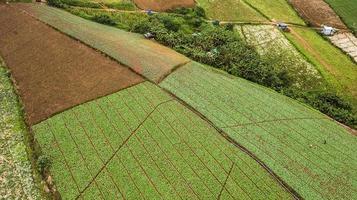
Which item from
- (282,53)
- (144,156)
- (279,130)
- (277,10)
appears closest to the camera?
(144,156)

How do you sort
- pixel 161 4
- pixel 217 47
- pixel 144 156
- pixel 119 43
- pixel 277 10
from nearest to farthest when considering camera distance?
pixel 144 156, pixel 119 43, pixel 217 47, pixel 161 4, pixel 277 10

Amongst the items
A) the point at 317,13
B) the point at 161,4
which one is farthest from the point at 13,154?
the point at 317,13

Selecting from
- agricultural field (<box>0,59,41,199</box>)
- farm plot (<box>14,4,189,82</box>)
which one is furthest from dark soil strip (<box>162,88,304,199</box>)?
agricultural field (<box>0,59,41,199</box>)

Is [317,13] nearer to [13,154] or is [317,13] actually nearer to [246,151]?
[246,151]

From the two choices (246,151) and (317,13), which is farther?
(317,13)

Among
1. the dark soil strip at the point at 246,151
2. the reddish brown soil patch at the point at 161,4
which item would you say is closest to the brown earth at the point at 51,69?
the dark soil strip at the point at 246,151

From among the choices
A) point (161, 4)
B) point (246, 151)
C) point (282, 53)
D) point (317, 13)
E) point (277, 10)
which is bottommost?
point (246, 151)

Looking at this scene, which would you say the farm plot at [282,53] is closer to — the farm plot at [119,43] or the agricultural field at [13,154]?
the farm plot at [119,43]
